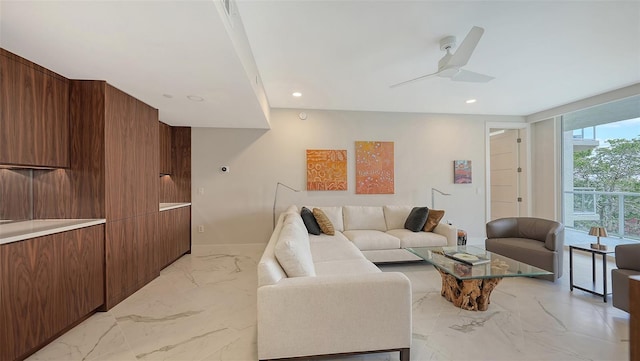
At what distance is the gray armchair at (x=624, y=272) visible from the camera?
7.34 ft

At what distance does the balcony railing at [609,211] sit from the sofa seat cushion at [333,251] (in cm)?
413

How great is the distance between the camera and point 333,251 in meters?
2.85

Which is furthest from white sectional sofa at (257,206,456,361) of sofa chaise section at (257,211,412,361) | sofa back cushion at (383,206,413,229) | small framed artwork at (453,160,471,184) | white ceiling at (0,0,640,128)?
small framed artwork at (453,160,471,184)

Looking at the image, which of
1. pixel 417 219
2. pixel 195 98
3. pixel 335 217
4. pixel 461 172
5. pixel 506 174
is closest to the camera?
pixel 195 98

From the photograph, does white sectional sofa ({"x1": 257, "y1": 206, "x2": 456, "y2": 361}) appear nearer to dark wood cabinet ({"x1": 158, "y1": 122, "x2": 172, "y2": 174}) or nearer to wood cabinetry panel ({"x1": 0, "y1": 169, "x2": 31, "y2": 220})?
wood cabinetry panel ({"x1": 0, "y1": 169, "x2": 31, "y2": 220})

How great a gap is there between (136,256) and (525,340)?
144 inches

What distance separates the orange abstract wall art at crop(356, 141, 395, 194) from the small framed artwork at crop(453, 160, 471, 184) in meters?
1.26

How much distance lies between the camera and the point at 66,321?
2.06m

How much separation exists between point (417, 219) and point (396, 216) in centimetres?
40

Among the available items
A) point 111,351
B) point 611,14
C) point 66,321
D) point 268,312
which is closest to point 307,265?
point 268,312

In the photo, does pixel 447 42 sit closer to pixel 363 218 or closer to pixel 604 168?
pixel 363 218

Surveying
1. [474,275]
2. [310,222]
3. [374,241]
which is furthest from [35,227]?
[474,275]

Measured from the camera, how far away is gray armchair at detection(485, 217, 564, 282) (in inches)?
117

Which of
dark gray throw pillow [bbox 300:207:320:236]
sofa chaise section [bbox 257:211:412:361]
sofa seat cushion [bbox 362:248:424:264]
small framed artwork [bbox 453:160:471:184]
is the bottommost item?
sofa seat cushion [bbox 362:248:424:264]
